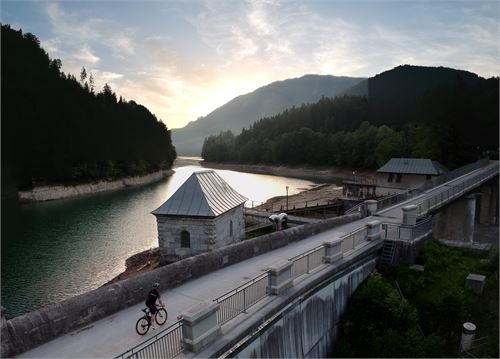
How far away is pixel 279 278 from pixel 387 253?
7465mm

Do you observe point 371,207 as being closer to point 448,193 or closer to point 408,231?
point 408,231

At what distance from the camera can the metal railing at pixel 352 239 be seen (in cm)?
1401

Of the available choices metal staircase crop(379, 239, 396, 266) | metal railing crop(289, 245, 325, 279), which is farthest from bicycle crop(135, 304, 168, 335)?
metal staircase crop(379, 239, 396, 266)

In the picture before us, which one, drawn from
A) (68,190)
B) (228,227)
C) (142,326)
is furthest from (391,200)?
(68,190)

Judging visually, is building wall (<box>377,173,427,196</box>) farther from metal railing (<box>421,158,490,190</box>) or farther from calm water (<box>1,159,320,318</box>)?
calm water (<box>1,159,320,318</box>)

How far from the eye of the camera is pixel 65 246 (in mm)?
30062

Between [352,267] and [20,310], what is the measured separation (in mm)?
17781

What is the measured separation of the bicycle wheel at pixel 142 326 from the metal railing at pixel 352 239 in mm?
7881

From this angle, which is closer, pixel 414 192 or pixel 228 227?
pixel 228 227

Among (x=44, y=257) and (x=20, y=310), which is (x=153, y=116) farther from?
(x=20, y=310)

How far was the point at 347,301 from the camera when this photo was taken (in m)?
13.2

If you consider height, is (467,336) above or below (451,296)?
below

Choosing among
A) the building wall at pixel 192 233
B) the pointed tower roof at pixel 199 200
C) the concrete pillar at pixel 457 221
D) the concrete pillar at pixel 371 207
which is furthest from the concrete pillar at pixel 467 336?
the concrete pillar at pixel 457 221

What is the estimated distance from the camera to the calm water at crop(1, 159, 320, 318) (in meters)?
21.9
